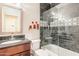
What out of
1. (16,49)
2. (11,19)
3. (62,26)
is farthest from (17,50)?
(62,26)

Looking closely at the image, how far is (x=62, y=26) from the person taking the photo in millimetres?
1269

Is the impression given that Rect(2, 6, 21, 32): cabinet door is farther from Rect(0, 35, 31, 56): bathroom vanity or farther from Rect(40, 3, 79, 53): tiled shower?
Rect(40, 3, 79, 53): tiled shower

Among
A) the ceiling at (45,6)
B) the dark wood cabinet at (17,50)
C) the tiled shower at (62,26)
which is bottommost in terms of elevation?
the dark wood cabinet at (17,50)

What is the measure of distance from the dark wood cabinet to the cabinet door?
19 centimetres

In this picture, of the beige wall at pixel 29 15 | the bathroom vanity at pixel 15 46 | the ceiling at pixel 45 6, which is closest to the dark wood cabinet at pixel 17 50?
the bathroom vanity at pixel 15 46

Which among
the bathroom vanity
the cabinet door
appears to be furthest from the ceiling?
the bathroom vanity

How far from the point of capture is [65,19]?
49.3 inches

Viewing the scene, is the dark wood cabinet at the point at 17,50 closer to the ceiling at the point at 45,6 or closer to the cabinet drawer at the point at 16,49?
the cabinet drawer at the point at 16,49

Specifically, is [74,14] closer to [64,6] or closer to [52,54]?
[64,6]

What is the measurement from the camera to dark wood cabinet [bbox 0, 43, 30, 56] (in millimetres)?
1143

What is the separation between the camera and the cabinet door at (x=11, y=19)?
1.17m

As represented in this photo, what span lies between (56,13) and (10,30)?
22.4 inches

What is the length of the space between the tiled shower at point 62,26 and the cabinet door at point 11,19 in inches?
11.0

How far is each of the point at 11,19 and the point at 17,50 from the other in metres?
0.36
